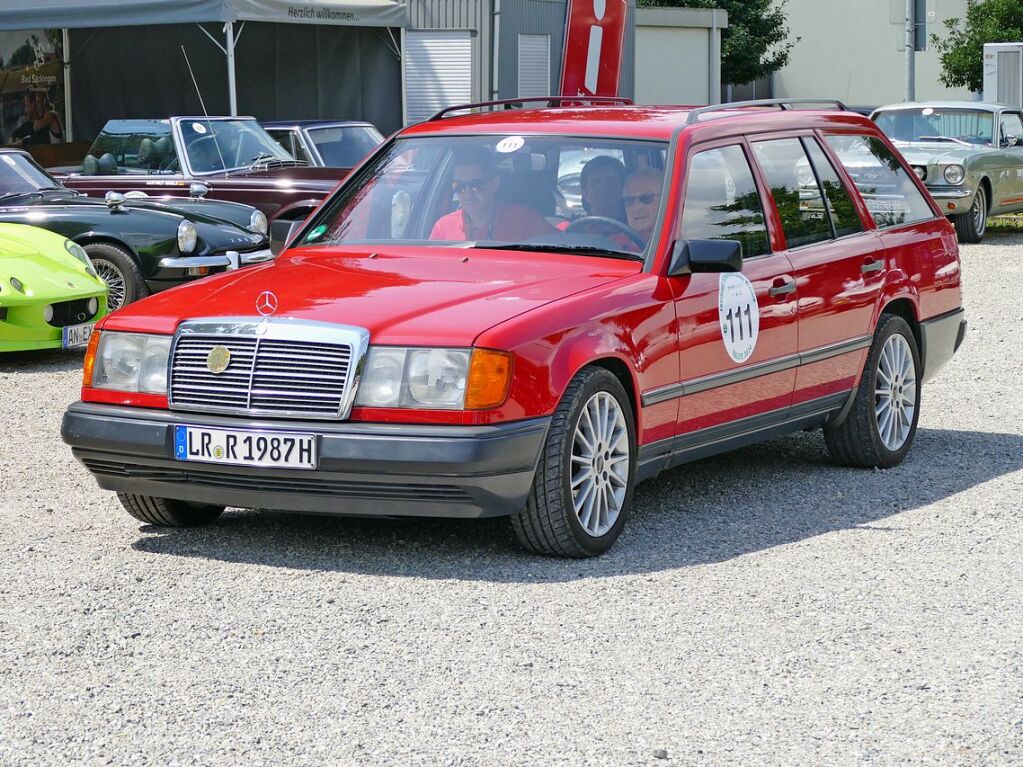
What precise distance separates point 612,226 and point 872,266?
64.3 inches

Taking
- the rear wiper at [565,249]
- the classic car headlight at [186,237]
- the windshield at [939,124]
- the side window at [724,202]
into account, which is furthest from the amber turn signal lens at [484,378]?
the windshield at [939,124]

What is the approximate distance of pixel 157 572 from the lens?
214 inches

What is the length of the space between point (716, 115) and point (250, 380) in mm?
2393

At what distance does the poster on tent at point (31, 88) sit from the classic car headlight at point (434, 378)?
19917 millimetres

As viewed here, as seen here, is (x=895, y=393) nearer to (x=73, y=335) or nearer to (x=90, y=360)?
(x=90, y=360)

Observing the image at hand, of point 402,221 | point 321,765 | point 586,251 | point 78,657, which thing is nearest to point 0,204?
point 402,221

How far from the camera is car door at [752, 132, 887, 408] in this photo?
22.2 ft

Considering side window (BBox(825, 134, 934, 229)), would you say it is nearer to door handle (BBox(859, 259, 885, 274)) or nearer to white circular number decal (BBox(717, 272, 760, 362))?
door handle (BBox(859, 259, 885, 274))

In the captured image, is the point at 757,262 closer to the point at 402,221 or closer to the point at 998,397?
the point at 402,221

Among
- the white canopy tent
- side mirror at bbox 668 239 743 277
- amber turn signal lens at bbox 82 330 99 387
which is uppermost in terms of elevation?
the white canopy tent

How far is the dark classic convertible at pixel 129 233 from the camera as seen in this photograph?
39.1 feet

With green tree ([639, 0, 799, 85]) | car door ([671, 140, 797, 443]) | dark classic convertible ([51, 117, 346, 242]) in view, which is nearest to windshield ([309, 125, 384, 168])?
dark classic convertible ([51, 117, 346, 242])

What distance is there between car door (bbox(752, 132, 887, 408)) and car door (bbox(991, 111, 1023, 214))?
13441 millimetres

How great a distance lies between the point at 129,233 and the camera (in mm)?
12023
